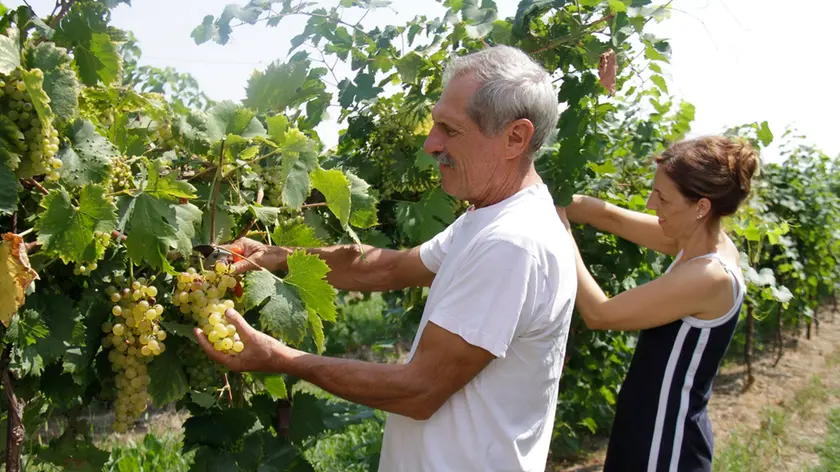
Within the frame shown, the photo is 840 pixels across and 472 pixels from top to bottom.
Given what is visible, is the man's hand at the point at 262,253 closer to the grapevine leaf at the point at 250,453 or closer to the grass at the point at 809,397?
the grapevine leaf at the point at 250,453

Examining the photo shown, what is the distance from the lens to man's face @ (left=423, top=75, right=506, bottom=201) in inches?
64.1

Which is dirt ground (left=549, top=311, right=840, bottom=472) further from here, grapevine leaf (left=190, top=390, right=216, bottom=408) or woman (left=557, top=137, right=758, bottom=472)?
grapevine leaf (left=190, top=390, right=216, bottom=408)

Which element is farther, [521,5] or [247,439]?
[521,5]

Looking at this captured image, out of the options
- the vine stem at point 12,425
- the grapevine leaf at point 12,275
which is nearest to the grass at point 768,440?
the vine stem at point 12,425

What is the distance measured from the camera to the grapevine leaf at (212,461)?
71.9 inches

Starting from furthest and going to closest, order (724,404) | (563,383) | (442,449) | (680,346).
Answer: (724,404), (563,383), (680,346), (442,449)

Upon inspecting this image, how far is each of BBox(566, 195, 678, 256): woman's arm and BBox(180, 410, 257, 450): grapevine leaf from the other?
1594 mm

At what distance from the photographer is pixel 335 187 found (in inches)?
64.8

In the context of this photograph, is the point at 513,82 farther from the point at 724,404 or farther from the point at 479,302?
the point at 724,404

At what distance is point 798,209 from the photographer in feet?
27.5

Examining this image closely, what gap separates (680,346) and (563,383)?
7.02ft

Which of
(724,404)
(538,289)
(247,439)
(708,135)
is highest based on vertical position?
(538,289)

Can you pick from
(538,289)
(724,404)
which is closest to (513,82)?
(538,289)

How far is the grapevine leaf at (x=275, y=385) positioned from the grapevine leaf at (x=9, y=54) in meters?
0.98
